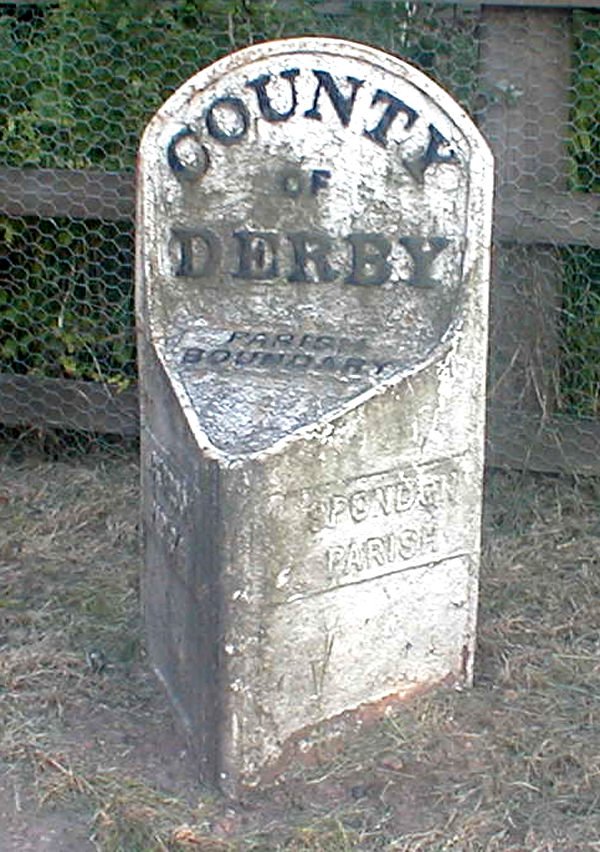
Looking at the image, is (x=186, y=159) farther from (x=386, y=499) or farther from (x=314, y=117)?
(x=386, y=499)

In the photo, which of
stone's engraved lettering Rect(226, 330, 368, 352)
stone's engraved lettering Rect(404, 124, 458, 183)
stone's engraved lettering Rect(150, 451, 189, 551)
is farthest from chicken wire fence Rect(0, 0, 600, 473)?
stone's engraved lettering Rect(150, 451, 189, 551)

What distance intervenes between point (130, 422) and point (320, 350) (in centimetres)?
175

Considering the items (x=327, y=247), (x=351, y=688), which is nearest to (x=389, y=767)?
(x=351, y=688)

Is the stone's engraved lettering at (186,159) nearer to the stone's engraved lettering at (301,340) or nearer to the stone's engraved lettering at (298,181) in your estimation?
the stone's engraved lettering at (298,181)

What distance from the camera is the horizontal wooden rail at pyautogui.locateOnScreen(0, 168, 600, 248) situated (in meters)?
4.18

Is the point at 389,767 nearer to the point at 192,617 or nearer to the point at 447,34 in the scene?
the point at 192,617

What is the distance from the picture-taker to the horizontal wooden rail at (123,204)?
4180 mm

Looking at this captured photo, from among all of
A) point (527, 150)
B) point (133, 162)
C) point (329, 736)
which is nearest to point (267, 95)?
point (329, 736)

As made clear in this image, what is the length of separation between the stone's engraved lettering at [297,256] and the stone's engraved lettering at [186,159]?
0.36 ft

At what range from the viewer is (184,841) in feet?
9.25

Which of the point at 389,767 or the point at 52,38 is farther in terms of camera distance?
the point at 52,38

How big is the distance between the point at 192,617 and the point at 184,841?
433 mm

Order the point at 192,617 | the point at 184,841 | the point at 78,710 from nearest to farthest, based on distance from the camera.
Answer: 1. the point at 184,841
2. the point at 192,617
3. the point at 78,710

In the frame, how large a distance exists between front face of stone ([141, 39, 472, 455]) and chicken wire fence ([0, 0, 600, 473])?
1.20 meters
